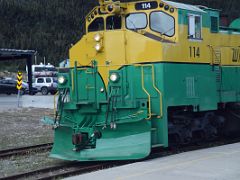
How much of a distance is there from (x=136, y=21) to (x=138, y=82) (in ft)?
5.11

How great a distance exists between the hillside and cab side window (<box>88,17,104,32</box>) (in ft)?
247

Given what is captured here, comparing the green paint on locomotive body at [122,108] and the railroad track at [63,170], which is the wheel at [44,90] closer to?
the green paint on locomotive body at [122,108]

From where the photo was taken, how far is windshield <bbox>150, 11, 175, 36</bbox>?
11779 mm

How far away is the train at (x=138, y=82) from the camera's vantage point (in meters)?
11.2

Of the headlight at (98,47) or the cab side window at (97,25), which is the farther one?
the cab side window at (97,25)

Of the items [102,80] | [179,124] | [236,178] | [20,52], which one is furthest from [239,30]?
[20,52]

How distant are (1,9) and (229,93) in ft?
305

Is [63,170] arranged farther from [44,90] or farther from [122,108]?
[44,90]

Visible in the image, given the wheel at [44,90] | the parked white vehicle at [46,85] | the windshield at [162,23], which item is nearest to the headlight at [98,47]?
the windshield at [162,23]

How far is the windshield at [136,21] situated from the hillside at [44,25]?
2984 inches

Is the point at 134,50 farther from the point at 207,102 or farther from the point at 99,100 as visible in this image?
the point at 207,102

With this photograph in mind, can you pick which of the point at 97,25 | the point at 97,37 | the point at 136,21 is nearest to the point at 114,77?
the point at 97,37

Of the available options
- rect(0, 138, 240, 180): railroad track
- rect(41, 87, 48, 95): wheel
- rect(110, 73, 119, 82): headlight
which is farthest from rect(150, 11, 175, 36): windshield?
rect(41, 87, 48, 95): wheel

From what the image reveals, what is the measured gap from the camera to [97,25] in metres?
12.6
